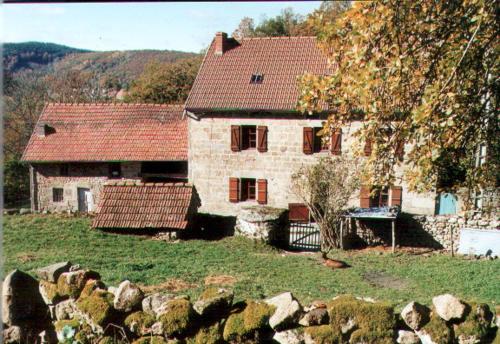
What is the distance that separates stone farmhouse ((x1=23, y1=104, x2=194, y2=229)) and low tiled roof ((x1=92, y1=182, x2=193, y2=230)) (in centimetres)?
566

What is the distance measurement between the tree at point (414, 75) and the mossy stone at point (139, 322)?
9.71ft

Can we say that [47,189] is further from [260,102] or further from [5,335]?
[5,335]

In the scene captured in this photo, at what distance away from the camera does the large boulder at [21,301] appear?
517 cm

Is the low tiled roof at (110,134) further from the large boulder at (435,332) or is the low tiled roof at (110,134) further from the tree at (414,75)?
the large boulder at (435,332)

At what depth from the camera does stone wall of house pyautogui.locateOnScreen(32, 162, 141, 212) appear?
2114cm

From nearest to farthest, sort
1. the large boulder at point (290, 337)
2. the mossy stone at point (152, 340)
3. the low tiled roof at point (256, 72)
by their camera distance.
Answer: the large boulder at point (290, 337), the mossy stone at point (152, 340), the low tiled roof at point (256, 72)

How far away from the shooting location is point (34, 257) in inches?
412

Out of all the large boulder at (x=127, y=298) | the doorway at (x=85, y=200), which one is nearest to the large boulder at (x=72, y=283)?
the large boulder at (x=127, y=298)

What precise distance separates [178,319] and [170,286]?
4068 millimetres

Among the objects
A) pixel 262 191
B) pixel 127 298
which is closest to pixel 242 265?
pixel 127 298

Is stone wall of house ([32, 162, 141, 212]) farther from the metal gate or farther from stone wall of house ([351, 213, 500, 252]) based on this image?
stone wall of house ([351, 213, 500, 252])

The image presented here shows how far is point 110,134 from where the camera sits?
69.8 feet

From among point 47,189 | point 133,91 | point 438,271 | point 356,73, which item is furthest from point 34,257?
point 133,91

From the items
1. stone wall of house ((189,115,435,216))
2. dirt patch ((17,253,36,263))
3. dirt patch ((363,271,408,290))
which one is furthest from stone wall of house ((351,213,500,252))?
dirt patch ((17,253,36,263))
